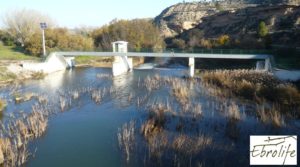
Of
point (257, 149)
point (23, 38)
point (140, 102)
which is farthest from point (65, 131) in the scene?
point (23, 38)

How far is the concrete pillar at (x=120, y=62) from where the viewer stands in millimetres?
39531

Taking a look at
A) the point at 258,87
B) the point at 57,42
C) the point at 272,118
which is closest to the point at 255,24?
the point at 57,42

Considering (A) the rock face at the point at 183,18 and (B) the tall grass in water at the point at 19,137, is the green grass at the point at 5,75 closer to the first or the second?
(B) the tall grass in water at the point at 19,137

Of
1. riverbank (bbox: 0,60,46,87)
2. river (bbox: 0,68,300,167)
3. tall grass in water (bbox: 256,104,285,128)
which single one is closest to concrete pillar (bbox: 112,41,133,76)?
riverbank (bbox: 0,60,46,87)

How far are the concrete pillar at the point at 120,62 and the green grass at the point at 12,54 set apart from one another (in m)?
12.8

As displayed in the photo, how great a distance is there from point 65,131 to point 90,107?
17.1 feet

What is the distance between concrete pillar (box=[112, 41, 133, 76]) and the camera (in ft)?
130

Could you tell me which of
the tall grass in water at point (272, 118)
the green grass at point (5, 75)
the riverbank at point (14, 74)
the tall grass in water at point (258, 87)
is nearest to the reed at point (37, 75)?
the riverbank at point (14, 74)

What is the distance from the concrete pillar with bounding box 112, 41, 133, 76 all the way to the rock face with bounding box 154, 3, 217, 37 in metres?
45.4

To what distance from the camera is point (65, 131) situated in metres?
17.3

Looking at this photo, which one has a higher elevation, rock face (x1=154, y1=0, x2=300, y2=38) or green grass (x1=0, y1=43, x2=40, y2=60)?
rock face (x1=154, y1=0, x2=300, y2=38)

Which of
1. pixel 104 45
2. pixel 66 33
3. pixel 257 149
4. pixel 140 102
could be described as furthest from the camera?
pixel 104 45

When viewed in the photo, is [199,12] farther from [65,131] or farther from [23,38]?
[65,131]

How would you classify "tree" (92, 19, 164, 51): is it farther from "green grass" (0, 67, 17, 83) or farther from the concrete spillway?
"green grass" (0, 67, 17, 83)
